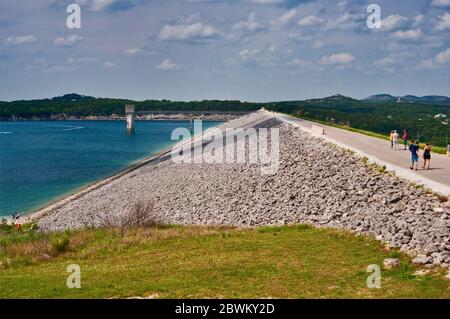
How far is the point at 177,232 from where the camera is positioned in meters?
19.2

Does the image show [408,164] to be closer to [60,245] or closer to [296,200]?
[296,200]

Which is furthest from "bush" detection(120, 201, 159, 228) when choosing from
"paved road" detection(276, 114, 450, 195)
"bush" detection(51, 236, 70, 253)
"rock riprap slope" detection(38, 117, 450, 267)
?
"paved road" detection(276, 114, 450, 195)

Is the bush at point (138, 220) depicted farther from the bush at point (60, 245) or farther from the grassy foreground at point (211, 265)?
the bush at point (60, 245)

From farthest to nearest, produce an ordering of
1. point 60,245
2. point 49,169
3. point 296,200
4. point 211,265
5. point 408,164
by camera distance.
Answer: point 49,169 → point 296,200 → point 408,164 → point 60,245 → point 211,265

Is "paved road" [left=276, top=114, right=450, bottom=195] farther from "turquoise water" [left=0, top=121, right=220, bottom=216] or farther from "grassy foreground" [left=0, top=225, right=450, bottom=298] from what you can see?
"turquoise water" [left=0, top=121, right=220, bottom=216]

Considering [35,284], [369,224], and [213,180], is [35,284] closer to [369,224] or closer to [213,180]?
[369,224]

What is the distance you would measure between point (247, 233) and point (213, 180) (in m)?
17.5

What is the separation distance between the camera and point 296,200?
2402 centimetres

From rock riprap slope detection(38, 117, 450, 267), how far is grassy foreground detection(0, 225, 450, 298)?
1044 mm

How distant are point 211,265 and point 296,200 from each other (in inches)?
416

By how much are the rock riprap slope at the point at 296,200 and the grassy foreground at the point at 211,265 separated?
3.42 feet

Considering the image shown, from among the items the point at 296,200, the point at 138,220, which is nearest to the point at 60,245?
the point at 138,220

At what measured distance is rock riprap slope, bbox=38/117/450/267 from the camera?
A: 15.1 m
